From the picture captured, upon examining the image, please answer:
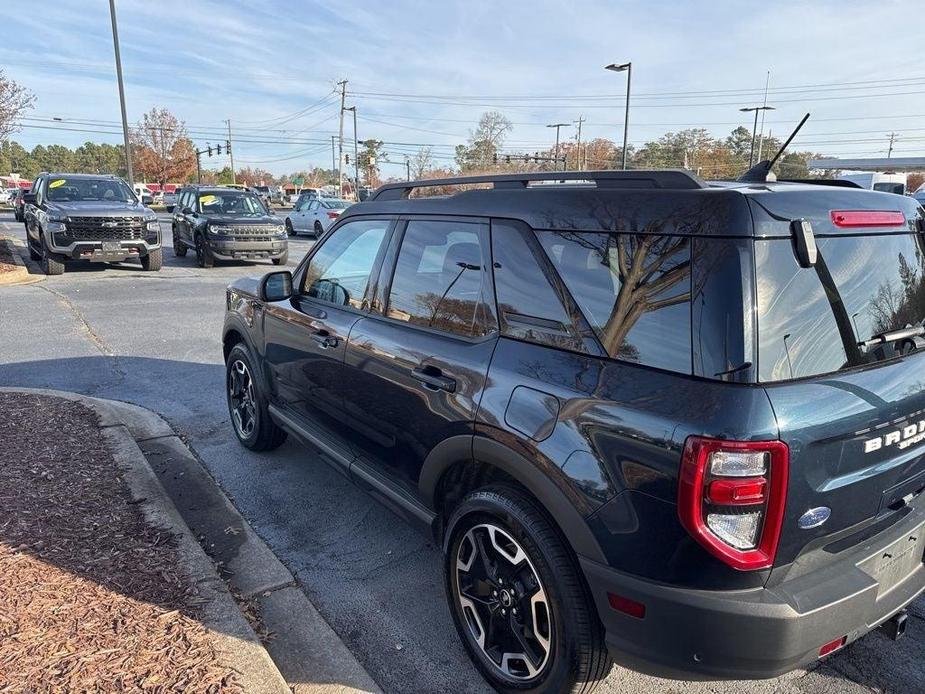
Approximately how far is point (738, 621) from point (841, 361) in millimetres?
837

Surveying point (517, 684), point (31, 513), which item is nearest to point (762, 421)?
point (517, 684)

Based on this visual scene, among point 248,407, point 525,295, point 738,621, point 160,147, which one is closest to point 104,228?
point 248,407

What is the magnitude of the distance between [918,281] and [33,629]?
11.8 ft

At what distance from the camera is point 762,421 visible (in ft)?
5.62

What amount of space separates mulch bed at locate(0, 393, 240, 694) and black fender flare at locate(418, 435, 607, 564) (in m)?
1.11

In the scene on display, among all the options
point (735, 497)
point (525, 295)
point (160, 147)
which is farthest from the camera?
point (160, 147)

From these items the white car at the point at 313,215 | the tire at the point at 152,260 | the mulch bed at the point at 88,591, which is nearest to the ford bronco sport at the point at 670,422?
the mulch bed at the point at 88,591

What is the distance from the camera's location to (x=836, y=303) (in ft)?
6.46

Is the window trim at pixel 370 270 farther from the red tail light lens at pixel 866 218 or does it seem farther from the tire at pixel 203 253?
the tire at pixel 203 253

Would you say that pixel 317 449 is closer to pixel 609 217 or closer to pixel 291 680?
Answer: pixel 291 680

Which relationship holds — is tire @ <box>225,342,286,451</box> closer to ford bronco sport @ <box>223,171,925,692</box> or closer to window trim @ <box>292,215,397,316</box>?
window trim @ <box>292,215,397,316</box>

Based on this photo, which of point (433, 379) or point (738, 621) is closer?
point (738, 621)

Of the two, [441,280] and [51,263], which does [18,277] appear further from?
[441,280]

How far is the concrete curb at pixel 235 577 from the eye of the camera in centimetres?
248
